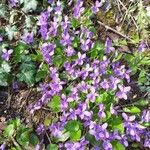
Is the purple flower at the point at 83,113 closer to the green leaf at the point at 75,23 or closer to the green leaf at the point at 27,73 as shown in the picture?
the green leaf at the point at 27,73

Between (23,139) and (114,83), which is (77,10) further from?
(23,139)

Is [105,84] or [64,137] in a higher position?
[105,84]

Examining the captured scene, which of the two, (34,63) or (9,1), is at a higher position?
(9,1)

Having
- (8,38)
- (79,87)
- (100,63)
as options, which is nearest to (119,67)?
(100,63)

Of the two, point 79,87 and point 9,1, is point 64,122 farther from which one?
point 9,1

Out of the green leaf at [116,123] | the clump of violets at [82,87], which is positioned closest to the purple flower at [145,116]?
the clump of violets at [82,87]

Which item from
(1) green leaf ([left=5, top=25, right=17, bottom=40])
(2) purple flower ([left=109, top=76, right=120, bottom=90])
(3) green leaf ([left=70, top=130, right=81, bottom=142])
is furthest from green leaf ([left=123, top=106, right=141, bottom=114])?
(1) green leaf ([left=5, top=25, right=17, bottom=40])

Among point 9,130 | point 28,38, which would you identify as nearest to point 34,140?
point 9,130

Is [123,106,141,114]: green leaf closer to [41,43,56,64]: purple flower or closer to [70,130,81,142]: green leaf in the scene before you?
[70,130,81,142]: green leaf
